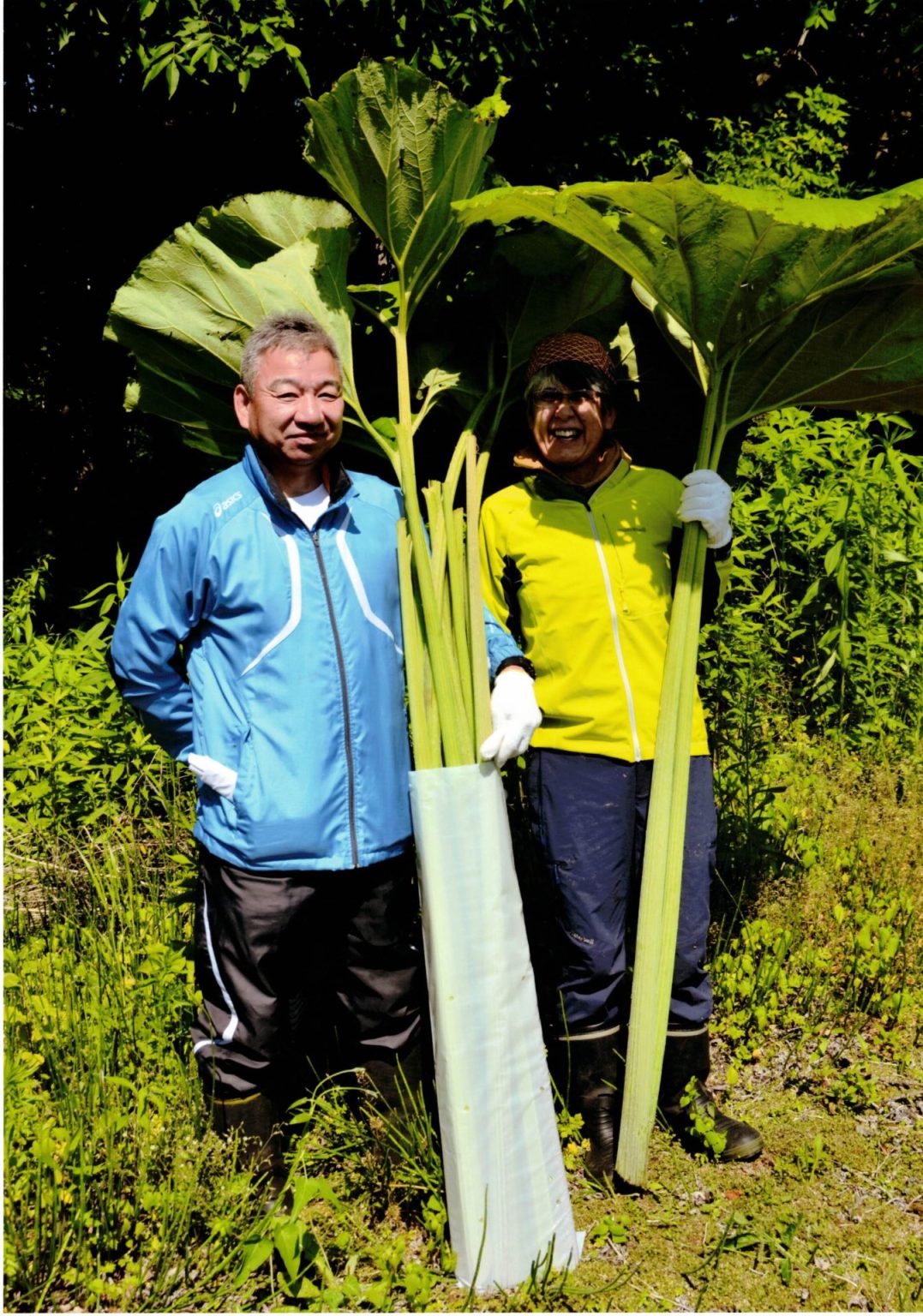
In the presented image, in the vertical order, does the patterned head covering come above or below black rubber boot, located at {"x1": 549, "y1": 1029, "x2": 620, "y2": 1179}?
above

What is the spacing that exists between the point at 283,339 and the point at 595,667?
47.5 inches

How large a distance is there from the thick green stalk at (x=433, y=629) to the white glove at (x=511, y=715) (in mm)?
80

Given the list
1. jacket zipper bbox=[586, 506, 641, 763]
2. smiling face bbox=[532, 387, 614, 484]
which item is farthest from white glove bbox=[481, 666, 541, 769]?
smiling face bbox=[532, 387, 614, 484]

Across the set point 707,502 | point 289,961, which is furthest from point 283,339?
point 289,961

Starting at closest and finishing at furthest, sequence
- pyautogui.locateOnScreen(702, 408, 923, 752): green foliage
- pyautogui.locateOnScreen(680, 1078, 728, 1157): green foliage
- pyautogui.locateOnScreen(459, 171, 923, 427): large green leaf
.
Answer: pyautogui.locateOnScreen(459, 171, 923, 427): large green leaf < pyautogui.locateOnScreen(680, 1078, 728, 1157): green foliage < pyautogui.locateOnScreen(702, 408, 923, 752): green foliage

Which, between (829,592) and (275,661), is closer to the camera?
(275,661)

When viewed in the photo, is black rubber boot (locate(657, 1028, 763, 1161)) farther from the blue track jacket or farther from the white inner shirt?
the white inner shirt

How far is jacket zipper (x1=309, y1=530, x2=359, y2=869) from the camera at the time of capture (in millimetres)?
2654

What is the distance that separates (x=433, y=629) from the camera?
8.89 ft

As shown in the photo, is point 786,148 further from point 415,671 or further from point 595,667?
point 415,671

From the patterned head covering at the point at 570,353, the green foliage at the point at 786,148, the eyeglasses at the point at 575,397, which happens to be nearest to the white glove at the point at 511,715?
the eyeglasses at the point at 575,397

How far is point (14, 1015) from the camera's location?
3.06 m

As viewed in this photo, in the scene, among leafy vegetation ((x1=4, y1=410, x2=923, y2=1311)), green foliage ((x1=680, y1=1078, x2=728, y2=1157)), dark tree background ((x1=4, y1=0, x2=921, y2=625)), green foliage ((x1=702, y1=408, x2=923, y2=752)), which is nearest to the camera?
leafy vegetation ((x1=4, y1=410, x2=923, y2=1311))

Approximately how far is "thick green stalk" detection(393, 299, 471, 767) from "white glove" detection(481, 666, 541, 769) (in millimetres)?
80
